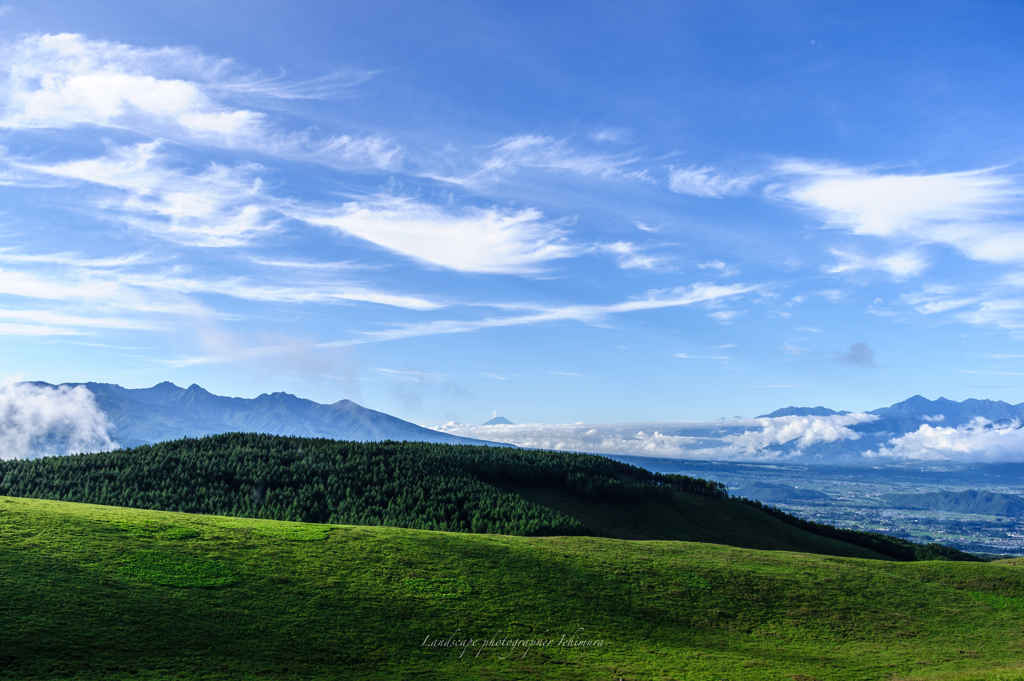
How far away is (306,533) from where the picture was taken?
38219 mm

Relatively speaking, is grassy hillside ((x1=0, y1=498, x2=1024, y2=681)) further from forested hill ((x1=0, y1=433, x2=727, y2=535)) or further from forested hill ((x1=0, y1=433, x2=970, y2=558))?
forested hill ((x1=0, y1=433, x2=970, y2=558))

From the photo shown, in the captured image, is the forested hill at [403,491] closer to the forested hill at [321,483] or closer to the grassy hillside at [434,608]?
the forested hill at [321,483]

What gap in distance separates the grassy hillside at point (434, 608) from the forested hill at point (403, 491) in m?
36.6

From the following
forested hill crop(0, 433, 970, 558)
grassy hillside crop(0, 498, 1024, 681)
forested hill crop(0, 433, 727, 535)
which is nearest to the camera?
grassy hillside crop(0, 498, 1024, 681)

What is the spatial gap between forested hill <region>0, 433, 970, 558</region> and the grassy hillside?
1440 inches

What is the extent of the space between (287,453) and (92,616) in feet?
246

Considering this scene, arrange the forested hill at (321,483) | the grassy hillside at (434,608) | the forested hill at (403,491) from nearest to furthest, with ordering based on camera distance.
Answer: the grassy hillside at (434,608) < the forested hill at (321,483) < the forested hill at (403,491)

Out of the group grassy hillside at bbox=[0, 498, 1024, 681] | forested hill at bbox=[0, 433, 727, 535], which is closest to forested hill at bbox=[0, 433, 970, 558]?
forested hill at bbox=[0, 433, 727, 535]

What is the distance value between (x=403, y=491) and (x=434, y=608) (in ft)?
190

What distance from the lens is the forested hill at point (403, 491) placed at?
75.4 meters

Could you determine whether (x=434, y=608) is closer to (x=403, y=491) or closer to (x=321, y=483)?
(x=403, y=491)

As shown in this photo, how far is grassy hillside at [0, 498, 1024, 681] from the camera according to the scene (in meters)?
23.2

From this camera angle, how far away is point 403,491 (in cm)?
8619

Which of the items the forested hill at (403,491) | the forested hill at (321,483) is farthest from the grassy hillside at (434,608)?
the forested hill at (403,491)
